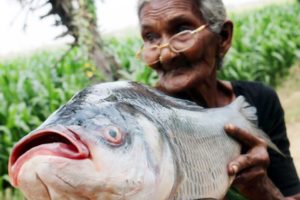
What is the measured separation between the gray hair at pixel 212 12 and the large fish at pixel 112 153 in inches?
21.4

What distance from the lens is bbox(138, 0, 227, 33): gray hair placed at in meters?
2.03

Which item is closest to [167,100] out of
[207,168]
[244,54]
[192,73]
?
[207,168]

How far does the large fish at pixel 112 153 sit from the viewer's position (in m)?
1.19

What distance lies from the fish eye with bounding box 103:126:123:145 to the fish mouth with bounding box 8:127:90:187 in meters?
0.06

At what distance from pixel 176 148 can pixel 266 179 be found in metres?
0.65

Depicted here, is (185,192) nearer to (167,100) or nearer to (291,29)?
(167,100)

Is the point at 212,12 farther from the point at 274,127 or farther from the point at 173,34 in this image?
the point at 274,127

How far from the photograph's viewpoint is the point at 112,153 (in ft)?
4.07

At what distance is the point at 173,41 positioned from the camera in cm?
194

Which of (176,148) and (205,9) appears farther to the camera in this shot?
(205,9)

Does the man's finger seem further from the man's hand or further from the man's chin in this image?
the man's chin

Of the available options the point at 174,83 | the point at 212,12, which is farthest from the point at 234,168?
the point at 212,12

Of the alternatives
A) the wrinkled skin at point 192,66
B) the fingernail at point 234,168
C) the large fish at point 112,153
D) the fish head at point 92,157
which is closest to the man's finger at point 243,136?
the wrinkled skin at point 192,66

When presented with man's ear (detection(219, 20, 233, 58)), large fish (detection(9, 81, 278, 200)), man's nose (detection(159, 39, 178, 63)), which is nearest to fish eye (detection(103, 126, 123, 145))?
large fish (detection(9, 81, 278, 200))
